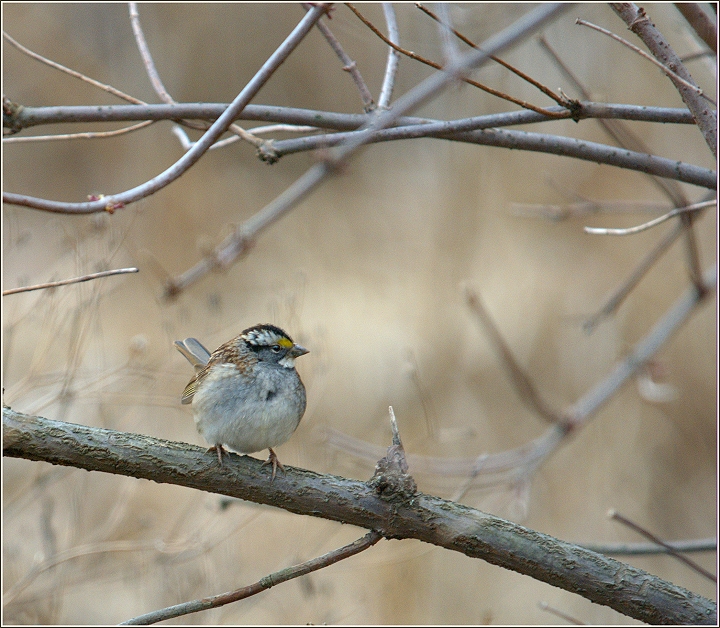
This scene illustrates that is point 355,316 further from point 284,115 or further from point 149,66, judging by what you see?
point 284,115

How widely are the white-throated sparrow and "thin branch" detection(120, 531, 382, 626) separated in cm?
65

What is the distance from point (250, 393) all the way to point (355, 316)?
546 centimetres

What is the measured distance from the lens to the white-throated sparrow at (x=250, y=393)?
9.84 feet

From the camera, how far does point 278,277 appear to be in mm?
8672

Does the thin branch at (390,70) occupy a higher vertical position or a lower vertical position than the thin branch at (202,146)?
higher

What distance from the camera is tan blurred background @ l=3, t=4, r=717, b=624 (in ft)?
16.3

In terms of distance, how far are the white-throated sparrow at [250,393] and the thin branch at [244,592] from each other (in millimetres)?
647

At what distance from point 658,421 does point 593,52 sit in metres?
3.99

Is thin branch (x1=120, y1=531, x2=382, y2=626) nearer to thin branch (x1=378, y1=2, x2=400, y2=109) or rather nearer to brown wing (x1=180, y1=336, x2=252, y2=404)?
brown wing (x1=180, y1=336, x2=252, y2=404)

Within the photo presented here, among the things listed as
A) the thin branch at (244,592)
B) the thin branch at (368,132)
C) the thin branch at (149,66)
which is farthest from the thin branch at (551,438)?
the thin branch at (149,66)

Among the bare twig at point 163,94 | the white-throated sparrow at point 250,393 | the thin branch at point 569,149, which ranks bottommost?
the white-throated sparrow at point 250,393

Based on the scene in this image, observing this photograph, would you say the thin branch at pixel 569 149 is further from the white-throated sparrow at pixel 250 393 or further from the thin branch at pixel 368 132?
the white-throated sparrow at pixel 250 393

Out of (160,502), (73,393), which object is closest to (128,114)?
(73,393)

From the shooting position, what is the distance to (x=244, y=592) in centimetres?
208
